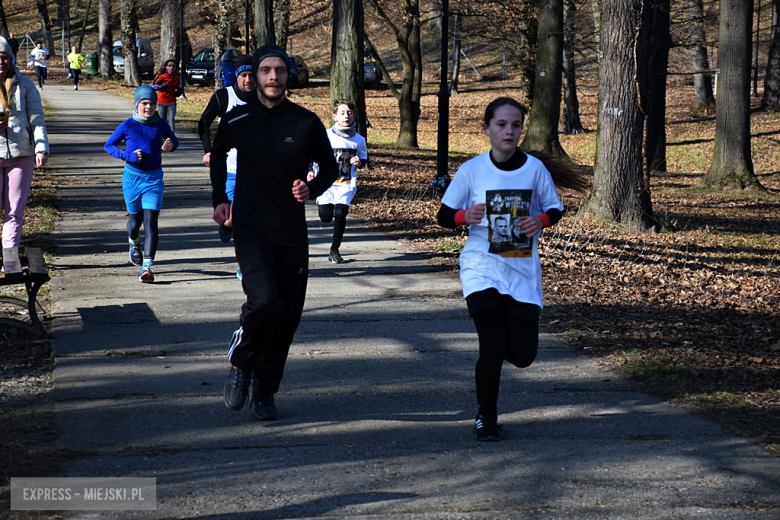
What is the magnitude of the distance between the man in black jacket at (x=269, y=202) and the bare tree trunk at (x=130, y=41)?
3953 cm

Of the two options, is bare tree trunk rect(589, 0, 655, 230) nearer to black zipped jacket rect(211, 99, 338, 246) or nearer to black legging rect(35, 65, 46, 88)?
black zipped jacket rect(211, 99, 338, 246)

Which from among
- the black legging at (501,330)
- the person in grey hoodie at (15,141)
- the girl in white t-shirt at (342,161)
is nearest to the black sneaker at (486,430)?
the black legging at (501,330)

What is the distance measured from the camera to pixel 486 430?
14.7 ft

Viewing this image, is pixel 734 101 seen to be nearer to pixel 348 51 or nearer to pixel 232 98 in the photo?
pixel 348 51

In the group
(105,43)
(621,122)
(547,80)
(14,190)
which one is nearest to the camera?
(14,190)

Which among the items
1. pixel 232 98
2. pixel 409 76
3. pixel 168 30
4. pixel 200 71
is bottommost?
pixel 232 98

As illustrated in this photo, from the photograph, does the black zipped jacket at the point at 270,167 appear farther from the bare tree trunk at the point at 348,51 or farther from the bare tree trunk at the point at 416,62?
the bare tree trunk at the point at 416,62

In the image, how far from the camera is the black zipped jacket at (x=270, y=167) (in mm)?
4500

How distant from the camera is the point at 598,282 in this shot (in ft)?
28.8

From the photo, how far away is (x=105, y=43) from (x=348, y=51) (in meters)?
34.7

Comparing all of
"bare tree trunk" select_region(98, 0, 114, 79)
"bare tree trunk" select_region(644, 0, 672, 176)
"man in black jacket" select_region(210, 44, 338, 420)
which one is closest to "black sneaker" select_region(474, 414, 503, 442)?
"man in black jacket" select_region(210, 44, 338, 420)

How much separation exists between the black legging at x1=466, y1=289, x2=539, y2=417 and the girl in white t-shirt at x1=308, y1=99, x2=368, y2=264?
440 cm

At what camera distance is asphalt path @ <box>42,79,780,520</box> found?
378 cm

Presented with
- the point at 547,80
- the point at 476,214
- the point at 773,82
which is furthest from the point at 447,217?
the point at 773,82
